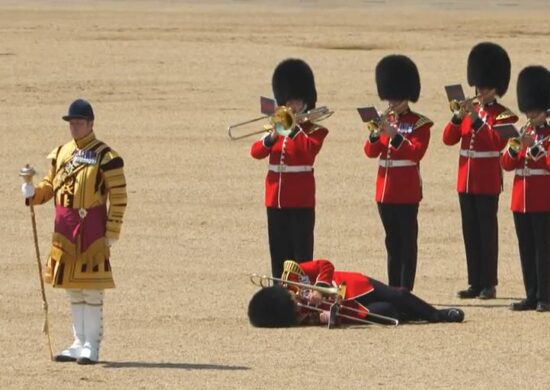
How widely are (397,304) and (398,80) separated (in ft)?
6.26

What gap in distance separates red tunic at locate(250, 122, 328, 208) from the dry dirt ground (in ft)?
2.62

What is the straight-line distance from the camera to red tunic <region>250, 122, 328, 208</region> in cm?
1262

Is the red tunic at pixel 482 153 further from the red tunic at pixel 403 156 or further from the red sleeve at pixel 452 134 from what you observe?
the red tunic at pixel 403 156

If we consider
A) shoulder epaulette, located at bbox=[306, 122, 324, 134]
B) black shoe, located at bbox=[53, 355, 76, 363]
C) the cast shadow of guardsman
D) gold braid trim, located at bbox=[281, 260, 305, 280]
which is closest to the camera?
A: the cast shadow of guardsman

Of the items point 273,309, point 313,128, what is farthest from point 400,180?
point 273,309

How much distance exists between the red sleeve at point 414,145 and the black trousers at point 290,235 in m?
0.69

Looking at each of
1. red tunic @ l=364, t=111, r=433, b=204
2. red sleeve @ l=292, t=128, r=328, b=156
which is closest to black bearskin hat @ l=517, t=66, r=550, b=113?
red tunic @ l=364, t=111, r=433, b=204

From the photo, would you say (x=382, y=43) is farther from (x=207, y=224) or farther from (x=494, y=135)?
(x=494, y=135)

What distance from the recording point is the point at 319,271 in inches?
471

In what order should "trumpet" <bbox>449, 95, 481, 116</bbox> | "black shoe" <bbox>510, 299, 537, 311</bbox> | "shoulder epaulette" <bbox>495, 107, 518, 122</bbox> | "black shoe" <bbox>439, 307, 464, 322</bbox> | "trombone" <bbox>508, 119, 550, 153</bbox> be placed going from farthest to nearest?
"shoulder epaulette" <bbox>495, 107, 518, 122</bbox> → "trumpet" <bbox>449, 95, 481, 116</bbox> → "black shoe" <bbox>510, 299, 537, 311</bbox> → "trombone" <bbox>508, 119, 550, 153</bbox> → "black shoe" <bbox>439, 307, 464, 322</bbox>

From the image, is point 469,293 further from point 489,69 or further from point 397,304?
point 489,69

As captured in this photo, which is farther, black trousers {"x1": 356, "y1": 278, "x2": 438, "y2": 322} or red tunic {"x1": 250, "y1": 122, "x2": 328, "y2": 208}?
red tunic {"x1": 250, "y1": 122, "x2": 328, "y2": 208}

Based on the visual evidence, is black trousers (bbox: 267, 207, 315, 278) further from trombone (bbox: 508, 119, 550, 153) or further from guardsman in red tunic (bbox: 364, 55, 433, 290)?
trombone (bbox: 508, 119, 550, 153)

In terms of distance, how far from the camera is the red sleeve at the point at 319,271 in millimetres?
11922
